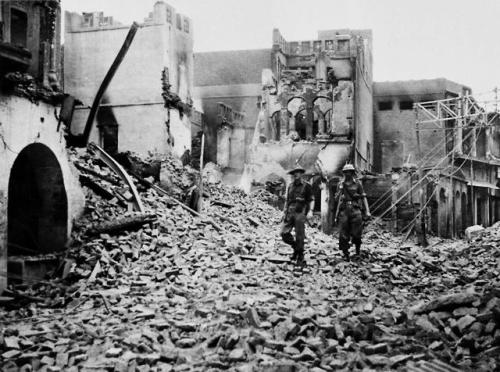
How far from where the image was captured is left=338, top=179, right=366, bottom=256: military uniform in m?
10.4

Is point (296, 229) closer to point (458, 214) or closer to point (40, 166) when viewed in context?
point (40, 166)

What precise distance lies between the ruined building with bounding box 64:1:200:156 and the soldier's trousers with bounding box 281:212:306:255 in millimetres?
12663

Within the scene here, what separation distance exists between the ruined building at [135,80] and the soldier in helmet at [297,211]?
493 inches

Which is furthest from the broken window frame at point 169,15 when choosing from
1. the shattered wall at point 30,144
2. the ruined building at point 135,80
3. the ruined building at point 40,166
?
the shattered wall at point 30,144

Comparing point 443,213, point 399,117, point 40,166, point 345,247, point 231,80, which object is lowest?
point 443,213

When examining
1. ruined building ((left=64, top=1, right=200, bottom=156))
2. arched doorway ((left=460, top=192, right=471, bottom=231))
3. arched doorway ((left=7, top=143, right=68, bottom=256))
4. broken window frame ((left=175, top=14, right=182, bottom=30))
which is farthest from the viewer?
arched doorway ((left=460, top=192, right=471, bottom=231))

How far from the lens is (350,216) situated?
10438 millimetres

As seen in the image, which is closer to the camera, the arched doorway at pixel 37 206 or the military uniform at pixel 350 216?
the military uniform at pixel 350 216

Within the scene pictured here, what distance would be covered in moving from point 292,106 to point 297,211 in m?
24.8

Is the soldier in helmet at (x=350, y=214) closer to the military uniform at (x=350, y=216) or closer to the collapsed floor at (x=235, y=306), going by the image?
the military uniform at (x=350, y=216)

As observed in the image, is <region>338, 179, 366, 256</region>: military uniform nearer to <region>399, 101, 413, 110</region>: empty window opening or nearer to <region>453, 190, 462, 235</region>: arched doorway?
<region>453, 190, 462, 235</region>: arched doorway

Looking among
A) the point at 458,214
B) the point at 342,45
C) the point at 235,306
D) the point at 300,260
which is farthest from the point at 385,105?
the point at 235,306

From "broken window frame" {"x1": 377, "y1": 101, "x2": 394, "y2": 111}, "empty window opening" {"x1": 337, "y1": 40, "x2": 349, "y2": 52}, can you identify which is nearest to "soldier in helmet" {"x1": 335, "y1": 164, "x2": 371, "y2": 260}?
"empty window opening" {"x1": 337, "y1": 40, "x2": 349, "y2": 52}

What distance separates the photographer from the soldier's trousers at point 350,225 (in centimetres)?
1037
